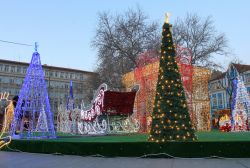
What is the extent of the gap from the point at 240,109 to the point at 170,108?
17.4m

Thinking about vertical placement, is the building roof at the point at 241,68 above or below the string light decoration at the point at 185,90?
above

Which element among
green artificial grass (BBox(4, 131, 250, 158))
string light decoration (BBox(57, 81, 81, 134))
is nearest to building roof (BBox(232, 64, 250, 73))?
string light decoration (BBox(57, 81, 81, 134))

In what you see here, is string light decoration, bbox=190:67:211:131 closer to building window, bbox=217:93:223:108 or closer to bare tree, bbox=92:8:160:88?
bare tree, bbox=92:8:160:88

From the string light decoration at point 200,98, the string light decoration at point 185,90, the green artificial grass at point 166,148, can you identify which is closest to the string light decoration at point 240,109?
the string light decoration at point 185,90

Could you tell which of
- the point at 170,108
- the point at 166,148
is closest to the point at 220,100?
the point at 170,108

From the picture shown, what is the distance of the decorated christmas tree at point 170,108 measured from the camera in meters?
10.5

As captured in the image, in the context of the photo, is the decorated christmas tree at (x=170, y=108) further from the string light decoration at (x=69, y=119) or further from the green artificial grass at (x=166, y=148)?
the string light decoration at (x=69, y=119)

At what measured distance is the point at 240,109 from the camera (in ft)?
84.1

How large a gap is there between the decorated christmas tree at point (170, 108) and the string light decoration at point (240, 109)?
54.2 feet

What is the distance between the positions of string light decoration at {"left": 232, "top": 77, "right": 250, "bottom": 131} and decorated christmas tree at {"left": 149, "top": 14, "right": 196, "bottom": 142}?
16.5 meters

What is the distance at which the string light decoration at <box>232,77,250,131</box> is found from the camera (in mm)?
25462

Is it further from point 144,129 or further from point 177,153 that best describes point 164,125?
point 144,129

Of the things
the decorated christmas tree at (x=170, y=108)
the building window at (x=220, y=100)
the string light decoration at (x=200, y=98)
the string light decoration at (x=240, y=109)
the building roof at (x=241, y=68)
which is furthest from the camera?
the building window at (x=220, y=100)

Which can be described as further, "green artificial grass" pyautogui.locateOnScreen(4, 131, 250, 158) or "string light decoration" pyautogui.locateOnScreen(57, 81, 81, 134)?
"string light decoration" pyautogui.locateOnScreen(57, 81, 81, 134)
